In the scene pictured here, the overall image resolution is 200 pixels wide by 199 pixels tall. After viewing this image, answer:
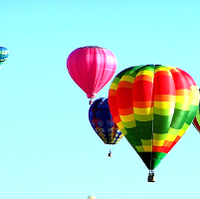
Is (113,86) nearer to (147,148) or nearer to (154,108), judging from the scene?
(154,108)

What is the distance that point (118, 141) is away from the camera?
74.7m

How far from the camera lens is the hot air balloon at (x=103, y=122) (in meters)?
73.0

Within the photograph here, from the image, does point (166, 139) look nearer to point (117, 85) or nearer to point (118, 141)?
point (117, 85)

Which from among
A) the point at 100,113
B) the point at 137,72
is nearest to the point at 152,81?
the point at 137,72

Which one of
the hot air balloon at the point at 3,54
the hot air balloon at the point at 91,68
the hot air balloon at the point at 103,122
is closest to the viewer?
the hot air balloon at the point at 103,122

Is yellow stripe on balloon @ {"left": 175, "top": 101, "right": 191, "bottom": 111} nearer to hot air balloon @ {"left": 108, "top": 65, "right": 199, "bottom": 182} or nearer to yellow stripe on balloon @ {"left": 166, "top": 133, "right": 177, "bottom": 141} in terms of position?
hot air balloon @ {"left": 108, "top": 65, "right": 199, "bottom": 182}

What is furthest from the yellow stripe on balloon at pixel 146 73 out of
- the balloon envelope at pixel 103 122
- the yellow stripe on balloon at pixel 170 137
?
the balloon envelope at pixel 103 122

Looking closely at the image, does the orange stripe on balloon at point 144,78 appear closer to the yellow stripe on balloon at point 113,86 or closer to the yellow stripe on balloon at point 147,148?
the yellow stripe on balloon at point 113,86

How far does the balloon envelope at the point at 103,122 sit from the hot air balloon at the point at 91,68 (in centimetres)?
168

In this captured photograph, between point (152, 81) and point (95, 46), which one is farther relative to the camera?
point (95, 46)

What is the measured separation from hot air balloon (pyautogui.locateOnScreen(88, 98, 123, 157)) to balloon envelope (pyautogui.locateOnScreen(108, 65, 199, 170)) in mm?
8458

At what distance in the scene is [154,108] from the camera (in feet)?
207

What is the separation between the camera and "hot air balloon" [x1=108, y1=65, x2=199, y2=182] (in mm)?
62969

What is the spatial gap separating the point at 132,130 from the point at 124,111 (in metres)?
1.21
